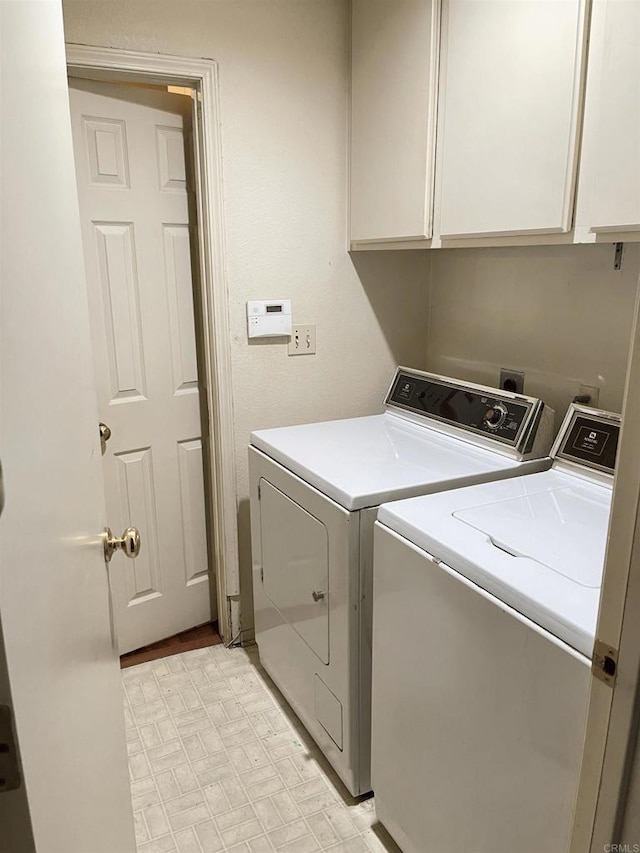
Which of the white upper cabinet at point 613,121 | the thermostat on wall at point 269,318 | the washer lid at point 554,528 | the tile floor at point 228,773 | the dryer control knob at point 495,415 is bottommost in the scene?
the tile floor at point 228,773

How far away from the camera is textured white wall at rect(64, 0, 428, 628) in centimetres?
197

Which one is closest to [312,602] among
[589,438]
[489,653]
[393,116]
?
[489,653]

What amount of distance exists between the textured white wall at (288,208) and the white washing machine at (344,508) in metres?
0.25

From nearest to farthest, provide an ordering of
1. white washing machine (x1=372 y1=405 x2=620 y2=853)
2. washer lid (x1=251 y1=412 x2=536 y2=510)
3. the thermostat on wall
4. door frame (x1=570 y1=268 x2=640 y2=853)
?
1. door frame (x1=570 y1=268 x2=640 y2=853)
2. white washing machine (x1=372 y1=405 x2=620 y2=853)
3. washer lid (x1=251 y1=412 x2=536 y2=510)
4. the thermostat on wall

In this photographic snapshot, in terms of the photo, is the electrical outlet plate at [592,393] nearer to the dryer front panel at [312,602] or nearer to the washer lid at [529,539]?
the washer lid at [529,539]

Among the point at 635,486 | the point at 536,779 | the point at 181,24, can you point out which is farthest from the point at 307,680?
the point at 181,24

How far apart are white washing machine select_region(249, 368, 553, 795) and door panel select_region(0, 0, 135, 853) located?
719mm

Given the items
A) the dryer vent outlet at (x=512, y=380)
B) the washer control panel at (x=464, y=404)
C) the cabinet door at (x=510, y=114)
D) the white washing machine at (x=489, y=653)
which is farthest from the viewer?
the dryer vent outlet at (x=512, y=380)

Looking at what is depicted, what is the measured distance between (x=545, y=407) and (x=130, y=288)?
1.46m

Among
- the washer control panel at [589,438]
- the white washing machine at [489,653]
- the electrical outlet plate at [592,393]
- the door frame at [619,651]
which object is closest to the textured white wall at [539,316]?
the electrical outlet plate at [592,393]

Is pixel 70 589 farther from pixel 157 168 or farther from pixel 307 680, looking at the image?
pixel 157 168

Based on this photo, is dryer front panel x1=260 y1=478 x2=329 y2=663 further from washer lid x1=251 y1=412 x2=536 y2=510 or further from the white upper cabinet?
the white upper cabinet

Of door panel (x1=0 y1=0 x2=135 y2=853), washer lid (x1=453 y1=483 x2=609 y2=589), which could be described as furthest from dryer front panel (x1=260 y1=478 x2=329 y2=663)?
door panel (x1=0 y1=0 x2=135 y2=853)

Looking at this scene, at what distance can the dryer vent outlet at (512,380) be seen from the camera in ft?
6.85
